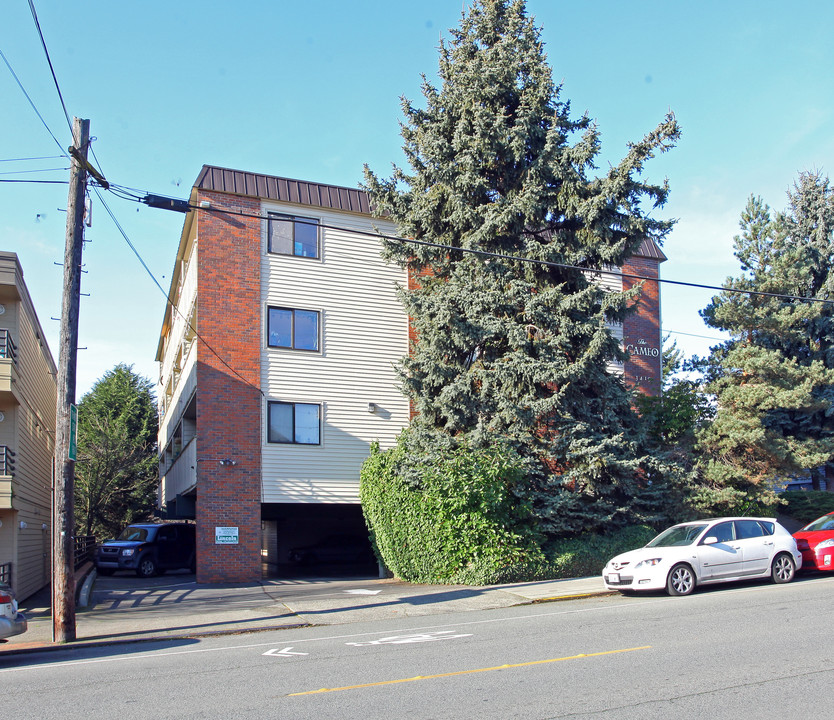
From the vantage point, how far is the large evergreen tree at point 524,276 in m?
18.1

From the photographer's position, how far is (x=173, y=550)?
24.8 metres

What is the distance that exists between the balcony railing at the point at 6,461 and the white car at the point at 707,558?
13.4 metres

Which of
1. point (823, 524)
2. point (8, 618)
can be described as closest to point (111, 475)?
point (8, 618)

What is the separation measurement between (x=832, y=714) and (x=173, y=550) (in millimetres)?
21996

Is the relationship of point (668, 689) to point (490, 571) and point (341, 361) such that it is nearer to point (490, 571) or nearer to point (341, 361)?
point (490, 571)

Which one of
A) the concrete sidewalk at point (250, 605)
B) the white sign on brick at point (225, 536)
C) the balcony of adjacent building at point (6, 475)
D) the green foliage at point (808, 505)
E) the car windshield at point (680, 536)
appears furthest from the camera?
the green foliage at point (808, 505)

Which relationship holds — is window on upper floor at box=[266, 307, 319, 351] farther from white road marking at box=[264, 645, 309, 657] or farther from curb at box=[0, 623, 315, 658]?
white road marking at box=[264, 645, 309, 657]

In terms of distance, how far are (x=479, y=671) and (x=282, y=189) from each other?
53.1 ft

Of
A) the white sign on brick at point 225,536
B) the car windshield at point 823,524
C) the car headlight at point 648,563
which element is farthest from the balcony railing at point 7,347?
the car windshield at point 823,524

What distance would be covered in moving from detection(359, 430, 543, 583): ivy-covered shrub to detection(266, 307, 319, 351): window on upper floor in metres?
4.80

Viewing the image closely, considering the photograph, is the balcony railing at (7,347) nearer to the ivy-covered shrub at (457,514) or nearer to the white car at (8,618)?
the white car at (8,618)

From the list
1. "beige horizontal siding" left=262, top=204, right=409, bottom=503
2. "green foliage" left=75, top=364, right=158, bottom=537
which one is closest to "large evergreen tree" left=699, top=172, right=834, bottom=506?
"beige horizontal siding" left=262, top=204, right=409, bottom=503

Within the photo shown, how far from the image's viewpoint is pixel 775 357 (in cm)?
2261

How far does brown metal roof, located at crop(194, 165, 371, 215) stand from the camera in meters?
20.5
